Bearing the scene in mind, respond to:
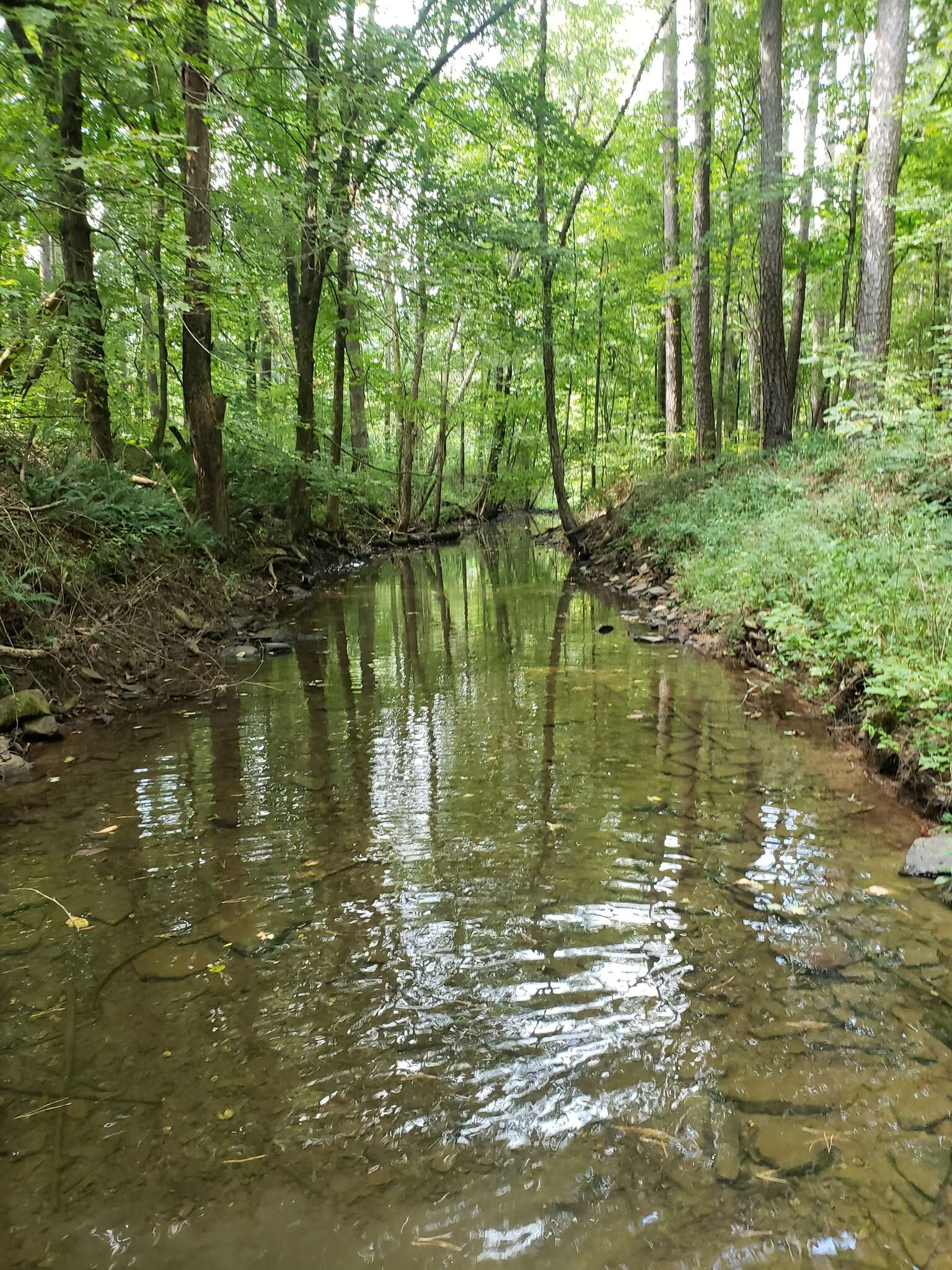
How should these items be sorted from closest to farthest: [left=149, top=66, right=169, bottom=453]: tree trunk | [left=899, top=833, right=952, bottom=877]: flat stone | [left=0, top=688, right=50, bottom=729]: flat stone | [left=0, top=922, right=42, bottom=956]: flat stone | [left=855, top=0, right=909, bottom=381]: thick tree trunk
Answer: [left=0, top=922, right=42, bottom=956]: flat stone, [left=899, top=833, right=952, bottom=877]: flat stone, [left=0, top=688, right=50, bottom=729]: flat stone, [left=149, top=66, right=169, bottom=453]: tree trunk, [left=855, top=0, right=909, bottom=381]: thick tree trunk

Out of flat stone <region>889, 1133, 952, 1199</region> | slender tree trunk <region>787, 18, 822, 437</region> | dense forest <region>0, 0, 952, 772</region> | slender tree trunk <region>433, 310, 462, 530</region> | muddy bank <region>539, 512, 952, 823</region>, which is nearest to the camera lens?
flat stone <region>889, 1133, 952, 1199</region>

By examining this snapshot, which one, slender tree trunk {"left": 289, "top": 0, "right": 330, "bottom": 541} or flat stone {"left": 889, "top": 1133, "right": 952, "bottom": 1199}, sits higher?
slender tree trunk {"left": 289, "top": 0, "right": 330, "bottom": 541}

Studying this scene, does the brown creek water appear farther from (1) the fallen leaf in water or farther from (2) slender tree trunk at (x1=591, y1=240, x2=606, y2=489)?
(2) slender tree trunk at (x1=591, y1=240, x2=606, y2=489)

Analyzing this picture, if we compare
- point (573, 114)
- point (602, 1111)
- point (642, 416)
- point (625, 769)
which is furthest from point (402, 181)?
point (642, 416)

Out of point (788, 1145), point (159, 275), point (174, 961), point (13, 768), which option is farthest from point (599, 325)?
point (788, 1145)

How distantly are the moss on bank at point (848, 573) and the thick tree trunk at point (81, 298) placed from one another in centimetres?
814

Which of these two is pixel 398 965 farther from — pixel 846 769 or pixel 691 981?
pixel 846 769

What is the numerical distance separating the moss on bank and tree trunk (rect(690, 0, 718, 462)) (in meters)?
2.53

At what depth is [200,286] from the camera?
30.5ft

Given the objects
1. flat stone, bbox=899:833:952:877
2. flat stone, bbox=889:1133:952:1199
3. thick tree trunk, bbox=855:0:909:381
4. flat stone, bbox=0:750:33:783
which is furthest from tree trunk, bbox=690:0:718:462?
flat stone, bbox=889:1133:952:1199

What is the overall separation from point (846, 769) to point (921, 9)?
15.4 meters

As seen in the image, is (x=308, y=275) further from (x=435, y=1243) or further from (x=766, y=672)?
(x=435, y=1243)

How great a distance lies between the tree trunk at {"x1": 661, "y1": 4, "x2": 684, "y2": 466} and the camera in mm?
13727

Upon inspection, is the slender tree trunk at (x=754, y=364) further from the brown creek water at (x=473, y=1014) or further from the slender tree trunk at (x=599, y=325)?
the brown creek water at (x=473, y=1014)
